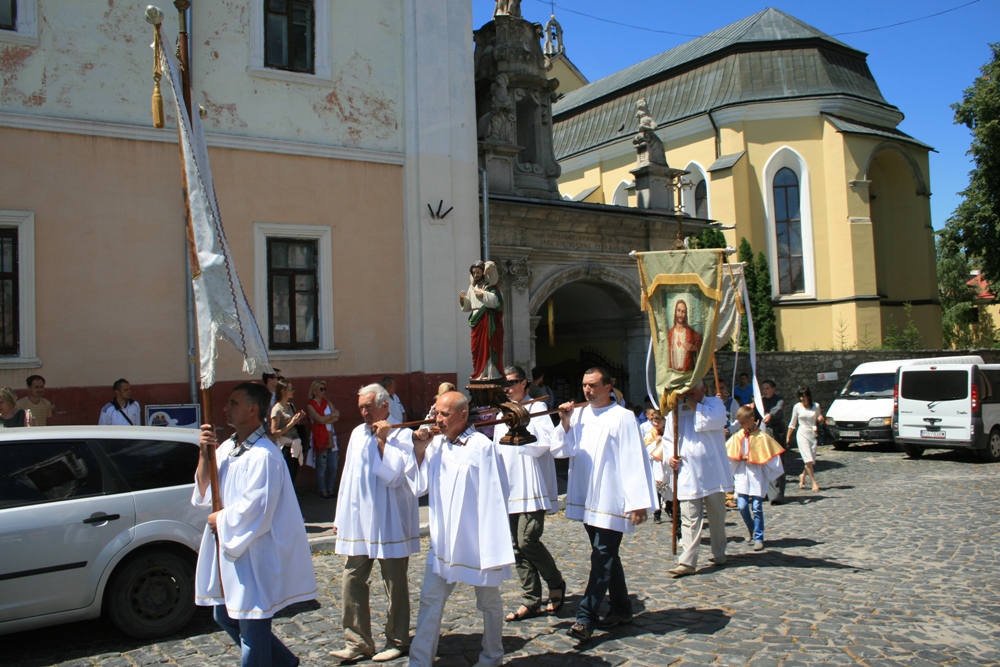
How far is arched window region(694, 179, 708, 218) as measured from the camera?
30.8 m

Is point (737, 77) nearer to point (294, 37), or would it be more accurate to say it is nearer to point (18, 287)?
point (294, 37)

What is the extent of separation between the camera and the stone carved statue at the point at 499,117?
624 inches

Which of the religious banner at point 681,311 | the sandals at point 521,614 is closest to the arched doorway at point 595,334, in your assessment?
the religious banner at point 681,311

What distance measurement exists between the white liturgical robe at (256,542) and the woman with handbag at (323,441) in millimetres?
7104

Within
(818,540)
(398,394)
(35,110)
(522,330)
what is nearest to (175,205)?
(35,110)

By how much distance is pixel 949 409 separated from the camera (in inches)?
661

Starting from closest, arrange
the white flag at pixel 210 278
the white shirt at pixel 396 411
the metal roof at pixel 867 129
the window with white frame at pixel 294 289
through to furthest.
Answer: the white flag at pixel 210 278
the white shirt at pixel 396 411
the window with white frame at pixel 294 289
the metal roof at pixel 867 129

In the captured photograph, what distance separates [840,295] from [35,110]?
83.9 ft

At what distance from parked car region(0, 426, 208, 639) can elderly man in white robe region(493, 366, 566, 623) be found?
2.39 meters

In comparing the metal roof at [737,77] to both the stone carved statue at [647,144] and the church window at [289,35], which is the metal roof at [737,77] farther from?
the church window at [289,35]

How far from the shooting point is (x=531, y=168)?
16.8 metres

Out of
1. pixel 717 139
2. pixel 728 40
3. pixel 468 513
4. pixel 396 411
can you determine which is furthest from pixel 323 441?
pixel 728 40

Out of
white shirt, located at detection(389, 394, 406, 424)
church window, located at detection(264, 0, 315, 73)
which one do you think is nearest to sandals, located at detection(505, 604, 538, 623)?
white shirt, located at detection(389, 394, 406, 424)

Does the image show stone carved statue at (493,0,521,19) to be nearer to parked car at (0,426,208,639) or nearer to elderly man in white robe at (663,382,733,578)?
elderly man in white robe at (663,382,733,578)
